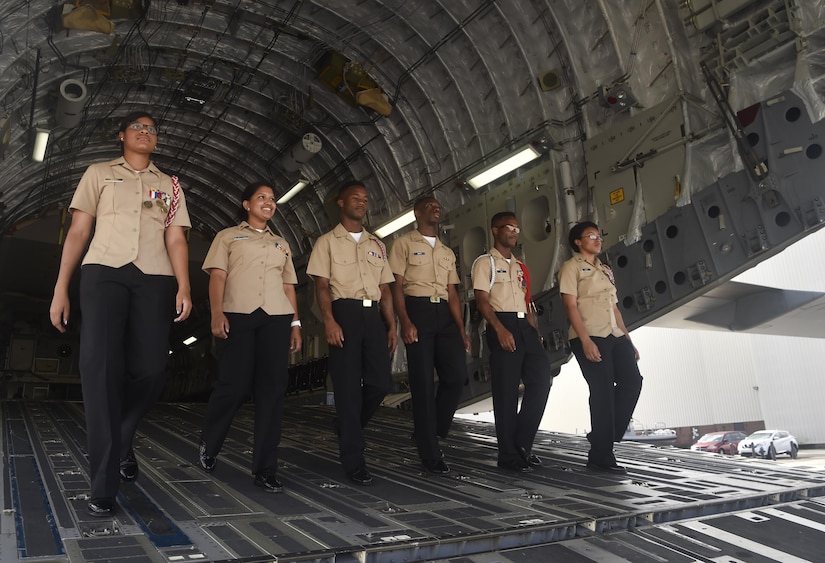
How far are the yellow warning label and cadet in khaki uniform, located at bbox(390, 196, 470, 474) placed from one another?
3.85 meters

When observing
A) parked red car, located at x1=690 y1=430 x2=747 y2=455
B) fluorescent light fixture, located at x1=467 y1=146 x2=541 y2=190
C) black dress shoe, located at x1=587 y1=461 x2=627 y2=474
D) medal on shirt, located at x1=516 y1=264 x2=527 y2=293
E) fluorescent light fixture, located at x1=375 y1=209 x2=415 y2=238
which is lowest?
black dress shoe, located at x1=587 y1=461 x2=627 y2=474

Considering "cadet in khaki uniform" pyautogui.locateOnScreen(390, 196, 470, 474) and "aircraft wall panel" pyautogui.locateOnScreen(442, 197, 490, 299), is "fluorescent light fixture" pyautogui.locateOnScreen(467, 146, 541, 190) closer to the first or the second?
"aircraft wall panel" pyautogui.locateOnScreen(442, 197, 490, 299)

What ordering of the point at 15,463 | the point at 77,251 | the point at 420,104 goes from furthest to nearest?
1. the point at 420,104
2. the point at 15,463
3. the point at 77,251

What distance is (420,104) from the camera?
11234 millimetres

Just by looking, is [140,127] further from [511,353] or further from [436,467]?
[511,353]

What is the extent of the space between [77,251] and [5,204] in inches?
539

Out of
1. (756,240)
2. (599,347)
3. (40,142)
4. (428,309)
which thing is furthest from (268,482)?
(40,142)

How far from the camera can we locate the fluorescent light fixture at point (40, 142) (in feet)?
34.6

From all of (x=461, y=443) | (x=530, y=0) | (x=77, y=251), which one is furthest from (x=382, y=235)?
(x=77, y=251)

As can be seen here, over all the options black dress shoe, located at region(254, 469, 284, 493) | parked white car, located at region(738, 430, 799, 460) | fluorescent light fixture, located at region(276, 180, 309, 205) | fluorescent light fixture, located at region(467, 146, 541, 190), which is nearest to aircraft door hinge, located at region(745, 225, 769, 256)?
fluorescent light fixture, located at region(467, 146, 541, 190)

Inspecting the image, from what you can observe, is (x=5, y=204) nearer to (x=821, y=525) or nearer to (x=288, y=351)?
(x=288, y=351)

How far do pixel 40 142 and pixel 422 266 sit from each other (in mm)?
8981

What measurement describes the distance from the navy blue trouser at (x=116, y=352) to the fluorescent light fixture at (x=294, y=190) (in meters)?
11.5

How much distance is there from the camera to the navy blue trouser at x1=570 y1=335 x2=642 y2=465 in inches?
190
